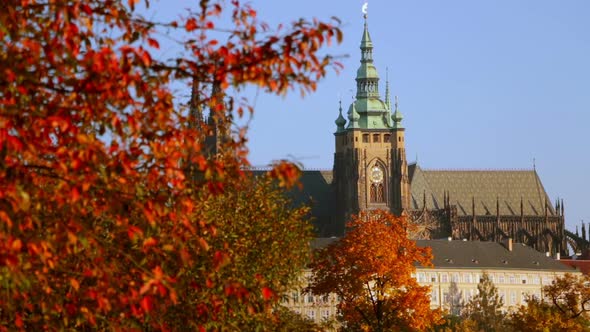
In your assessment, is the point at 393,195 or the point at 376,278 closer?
the point at 376,278

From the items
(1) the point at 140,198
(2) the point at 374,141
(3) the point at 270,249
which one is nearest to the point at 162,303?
(1) the point at 140,198

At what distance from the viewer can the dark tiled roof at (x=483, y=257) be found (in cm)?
17088

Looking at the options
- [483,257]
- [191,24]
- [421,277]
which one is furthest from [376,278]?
[483,257]

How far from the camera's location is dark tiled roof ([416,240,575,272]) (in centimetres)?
17088

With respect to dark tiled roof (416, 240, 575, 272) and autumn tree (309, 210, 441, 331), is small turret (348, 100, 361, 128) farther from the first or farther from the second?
autumn tree (309, 210, 441, 331)

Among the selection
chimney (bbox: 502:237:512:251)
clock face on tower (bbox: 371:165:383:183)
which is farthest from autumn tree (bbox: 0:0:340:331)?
clock face on tower (bbox: 371:165:383:183)

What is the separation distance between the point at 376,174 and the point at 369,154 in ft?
8.82

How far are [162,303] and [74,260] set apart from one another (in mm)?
2527

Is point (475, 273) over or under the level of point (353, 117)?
under

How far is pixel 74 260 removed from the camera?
19.6 meters

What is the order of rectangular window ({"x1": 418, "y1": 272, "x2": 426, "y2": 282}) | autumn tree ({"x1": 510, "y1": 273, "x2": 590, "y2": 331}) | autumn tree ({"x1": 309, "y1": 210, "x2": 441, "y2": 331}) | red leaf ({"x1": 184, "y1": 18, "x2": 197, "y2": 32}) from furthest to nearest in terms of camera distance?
rectangular window ({"x1": 418, "y1": 272, "x2": 426, "y2": 282}) → autumn tree ({"x1": 510, "y1": 273, "x2": 590, "y2": 331}) → autumn tree ({"x1": 309, "y1": 210, "x2": 441, "y2": 331}) → red leaf ({"x1": 184, "y1": 18, "x2": 197, "y2": 32})

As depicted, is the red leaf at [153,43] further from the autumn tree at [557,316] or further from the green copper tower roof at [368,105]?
the green copper tower roof at [368,105]

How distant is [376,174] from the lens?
18312 cm

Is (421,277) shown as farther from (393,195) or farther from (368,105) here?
(368,105)
